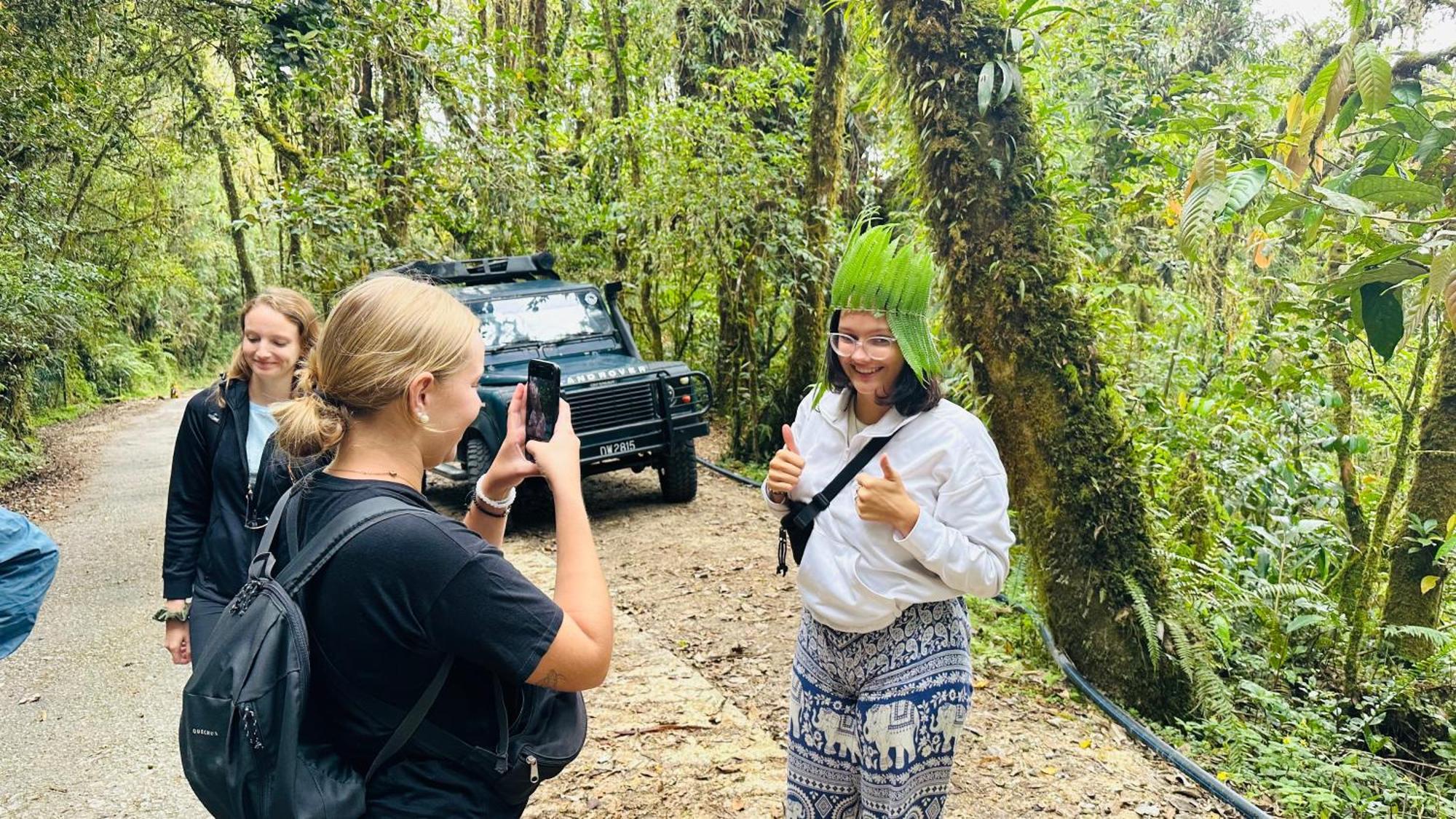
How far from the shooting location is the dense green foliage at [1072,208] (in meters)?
3.84

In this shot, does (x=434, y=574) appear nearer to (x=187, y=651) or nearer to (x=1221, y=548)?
(x=187, y=651)

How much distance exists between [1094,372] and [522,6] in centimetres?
1428

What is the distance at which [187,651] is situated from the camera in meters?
3.09

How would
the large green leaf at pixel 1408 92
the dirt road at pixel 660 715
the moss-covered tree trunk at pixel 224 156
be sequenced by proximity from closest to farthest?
1. the large green leaf at pixel 1408 92
2. the dirt road at pixel 660 715
3. the moss-covered tree trunk at pixel 224 156

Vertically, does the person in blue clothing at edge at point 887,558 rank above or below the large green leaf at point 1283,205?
below

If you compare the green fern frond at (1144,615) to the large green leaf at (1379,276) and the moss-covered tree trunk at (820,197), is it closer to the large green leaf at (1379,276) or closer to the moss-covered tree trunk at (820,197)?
the large green leaf at (1379,276)

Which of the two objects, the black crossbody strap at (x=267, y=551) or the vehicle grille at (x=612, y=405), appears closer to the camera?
the black crossbody strap at (x=267, y=551)

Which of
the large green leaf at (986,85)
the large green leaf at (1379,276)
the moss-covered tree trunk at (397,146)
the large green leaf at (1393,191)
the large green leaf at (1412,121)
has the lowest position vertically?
the large green leaf at (1379,276)

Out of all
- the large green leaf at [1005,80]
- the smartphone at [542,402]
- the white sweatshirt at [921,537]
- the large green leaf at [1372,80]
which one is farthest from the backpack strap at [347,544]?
the large green leaf at [1005,80]

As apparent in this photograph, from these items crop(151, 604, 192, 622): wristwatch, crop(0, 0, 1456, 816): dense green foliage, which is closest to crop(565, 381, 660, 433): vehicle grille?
crop(0, 0, 1456, 816): dense green foliage

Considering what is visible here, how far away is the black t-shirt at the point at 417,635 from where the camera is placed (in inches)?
53.9

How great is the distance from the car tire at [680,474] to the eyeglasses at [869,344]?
262 inches

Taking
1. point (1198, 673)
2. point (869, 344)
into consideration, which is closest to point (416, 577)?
point (869, 344)

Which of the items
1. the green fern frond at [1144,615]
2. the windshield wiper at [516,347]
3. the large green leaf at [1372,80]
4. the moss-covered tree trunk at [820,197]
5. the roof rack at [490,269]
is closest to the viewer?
the large green leaf at [1372,80]
